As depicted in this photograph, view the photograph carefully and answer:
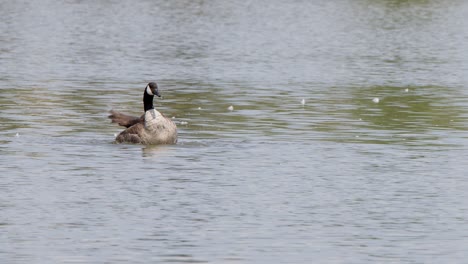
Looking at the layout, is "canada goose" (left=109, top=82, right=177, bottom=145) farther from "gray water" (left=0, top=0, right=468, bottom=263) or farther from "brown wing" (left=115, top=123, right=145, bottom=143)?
"gray water" (left=0, top=0, right=468, bottom=263)

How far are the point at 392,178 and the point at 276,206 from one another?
3.21m

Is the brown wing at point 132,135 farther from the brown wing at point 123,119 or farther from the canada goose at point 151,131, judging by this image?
the brown wing at point 123,119

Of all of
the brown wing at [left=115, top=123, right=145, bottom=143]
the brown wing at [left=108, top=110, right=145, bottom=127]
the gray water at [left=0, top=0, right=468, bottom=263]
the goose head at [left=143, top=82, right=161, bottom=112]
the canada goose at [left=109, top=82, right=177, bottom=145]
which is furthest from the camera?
the brown wing at [left=108, top=110, right=145, bottom=127]

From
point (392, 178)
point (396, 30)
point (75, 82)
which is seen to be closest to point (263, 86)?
point (75, 82)

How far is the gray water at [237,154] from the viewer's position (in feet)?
51.9

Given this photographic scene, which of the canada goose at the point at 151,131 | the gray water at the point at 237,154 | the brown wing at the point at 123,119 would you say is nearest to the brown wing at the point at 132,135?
the canada goose at the point at 151,131

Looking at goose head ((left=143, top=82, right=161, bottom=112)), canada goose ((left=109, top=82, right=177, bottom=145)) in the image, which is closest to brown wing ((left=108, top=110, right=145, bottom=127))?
goose head ((left=143, top=82, right=161, bottom=112))

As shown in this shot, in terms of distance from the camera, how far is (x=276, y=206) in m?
18.2

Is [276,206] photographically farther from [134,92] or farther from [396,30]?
[396,30]

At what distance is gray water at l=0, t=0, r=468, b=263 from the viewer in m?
15.8

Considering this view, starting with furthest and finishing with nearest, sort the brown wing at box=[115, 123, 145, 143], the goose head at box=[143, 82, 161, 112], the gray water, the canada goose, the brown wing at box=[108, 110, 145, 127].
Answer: the brown wing at box=[108, 110, 145, 127]
the goose head at box=[143, 82, 161, 112]
the brown wing at box=[115, 123, 145, 143]
the canada goose
the gray water

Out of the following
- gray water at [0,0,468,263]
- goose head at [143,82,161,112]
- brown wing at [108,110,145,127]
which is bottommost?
gray water at [0,0,468,263]

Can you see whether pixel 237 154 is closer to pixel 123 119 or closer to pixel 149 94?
pixel 149 94

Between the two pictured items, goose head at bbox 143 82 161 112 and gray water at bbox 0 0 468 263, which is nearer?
gray water at bbox 0 0 468 263
